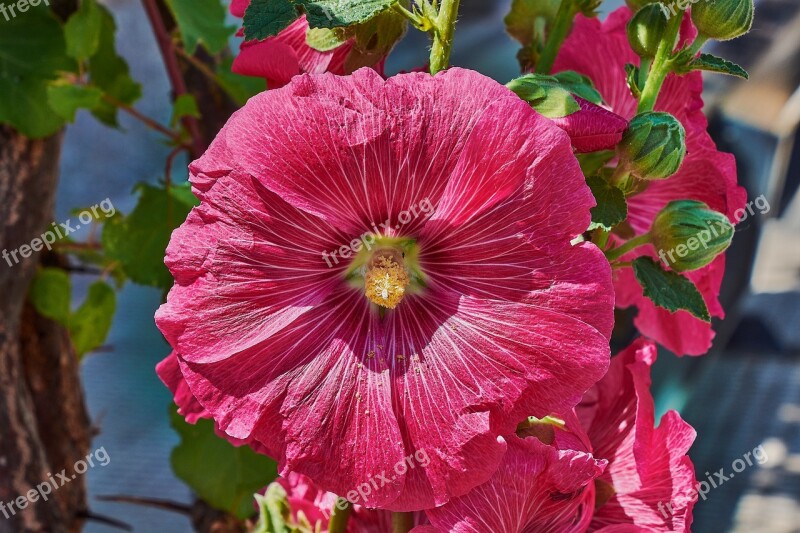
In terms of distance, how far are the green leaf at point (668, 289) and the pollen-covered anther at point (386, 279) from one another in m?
0.14

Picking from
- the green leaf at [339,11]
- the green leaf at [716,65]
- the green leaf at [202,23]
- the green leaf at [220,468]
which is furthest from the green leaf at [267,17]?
the green leaf at [220,468]

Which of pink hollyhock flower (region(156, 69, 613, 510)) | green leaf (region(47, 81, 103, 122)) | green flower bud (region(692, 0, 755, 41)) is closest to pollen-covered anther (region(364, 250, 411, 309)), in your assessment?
pink hollyhock flower (region(156, 69, 613, 510))

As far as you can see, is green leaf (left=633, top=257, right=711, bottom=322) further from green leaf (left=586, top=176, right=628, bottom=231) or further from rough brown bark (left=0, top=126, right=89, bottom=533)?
rough brown bark (left=0, top=126, right=89, bottom=533)

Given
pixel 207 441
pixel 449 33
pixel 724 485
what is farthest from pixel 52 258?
pixel 724 485

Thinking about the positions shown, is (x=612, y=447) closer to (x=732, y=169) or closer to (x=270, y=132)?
(x=732, y=169)

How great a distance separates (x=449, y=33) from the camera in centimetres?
44

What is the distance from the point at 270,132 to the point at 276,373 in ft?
0.41

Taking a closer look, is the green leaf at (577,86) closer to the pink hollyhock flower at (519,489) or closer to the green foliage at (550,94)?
the green foliage at (550,94)

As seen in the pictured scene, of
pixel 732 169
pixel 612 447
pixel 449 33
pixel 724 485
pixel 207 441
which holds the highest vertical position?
pixel 449 33

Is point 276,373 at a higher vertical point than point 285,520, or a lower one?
higher

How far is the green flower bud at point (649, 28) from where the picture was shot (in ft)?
1.55

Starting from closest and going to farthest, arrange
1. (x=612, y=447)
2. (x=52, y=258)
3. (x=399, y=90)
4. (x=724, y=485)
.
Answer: (x=399, y=90) → (x=612, y=447) → (x=52, y=258) → (x=724, y=485)

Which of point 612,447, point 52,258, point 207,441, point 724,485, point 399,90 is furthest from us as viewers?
point 724,485

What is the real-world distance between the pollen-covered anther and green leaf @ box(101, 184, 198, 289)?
0.52 meters
